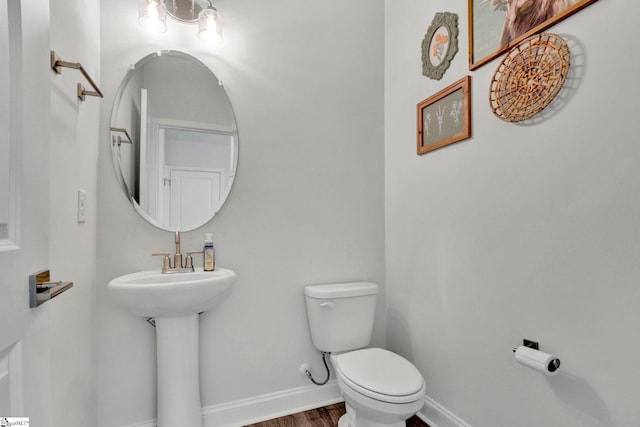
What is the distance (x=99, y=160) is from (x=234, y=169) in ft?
2.02

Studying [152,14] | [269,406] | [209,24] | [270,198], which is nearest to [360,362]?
[269,406]

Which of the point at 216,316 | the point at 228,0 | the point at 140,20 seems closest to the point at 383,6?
the point at 228,0

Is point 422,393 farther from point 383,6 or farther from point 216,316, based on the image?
point 383,6

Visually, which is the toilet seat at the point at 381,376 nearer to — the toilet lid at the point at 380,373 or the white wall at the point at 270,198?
the toilet lid at the point at 380,373

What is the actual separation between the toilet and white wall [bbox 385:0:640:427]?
0.30 meters

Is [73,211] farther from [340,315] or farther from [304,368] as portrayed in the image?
[304,368]

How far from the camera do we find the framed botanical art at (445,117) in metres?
1.47

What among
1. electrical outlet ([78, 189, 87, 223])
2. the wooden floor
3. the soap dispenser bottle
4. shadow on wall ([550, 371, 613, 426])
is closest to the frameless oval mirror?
the soap dispenser bottle

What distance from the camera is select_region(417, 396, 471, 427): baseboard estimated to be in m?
1.50

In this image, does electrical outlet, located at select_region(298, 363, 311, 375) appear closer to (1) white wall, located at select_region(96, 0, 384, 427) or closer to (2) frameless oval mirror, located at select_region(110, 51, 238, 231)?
(1) white wall, located at select_region(96, 0, 384, 427)

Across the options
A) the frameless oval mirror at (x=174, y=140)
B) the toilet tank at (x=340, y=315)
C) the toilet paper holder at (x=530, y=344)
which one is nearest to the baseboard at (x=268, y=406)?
the toilet tank at (x=340, y=315)

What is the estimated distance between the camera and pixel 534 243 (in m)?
1.18

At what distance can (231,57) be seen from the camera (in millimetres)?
1693

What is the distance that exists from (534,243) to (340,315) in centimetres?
98
